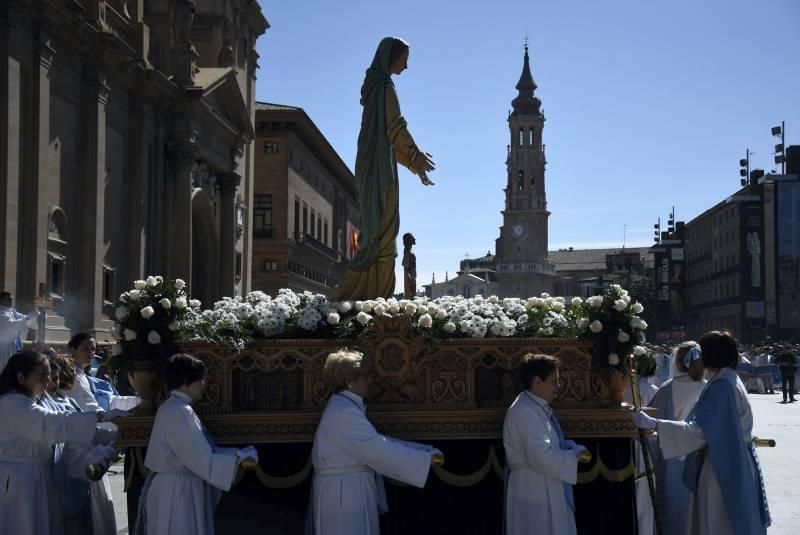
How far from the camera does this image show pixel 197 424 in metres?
7.08

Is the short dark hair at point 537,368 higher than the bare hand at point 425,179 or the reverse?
the reverse

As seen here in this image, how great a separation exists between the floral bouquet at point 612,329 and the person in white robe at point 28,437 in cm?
419

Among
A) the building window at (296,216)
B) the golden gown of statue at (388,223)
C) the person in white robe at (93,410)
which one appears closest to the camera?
the person in white robe at (93,410)

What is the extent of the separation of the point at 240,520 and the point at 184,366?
2033 mm

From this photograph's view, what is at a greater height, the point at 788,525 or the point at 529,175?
the point at 529,175

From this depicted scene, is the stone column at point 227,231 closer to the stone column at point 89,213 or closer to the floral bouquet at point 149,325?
the stone column at point 89,213

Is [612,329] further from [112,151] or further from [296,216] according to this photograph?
[296,216]

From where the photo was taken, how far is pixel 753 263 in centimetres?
7800

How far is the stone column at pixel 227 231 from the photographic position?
1805 inches

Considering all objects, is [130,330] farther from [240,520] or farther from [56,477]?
[240,520]

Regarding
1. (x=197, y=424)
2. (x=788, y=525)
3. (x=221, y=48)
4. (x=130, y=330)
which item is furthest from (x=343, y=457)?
(x=221, y=48)

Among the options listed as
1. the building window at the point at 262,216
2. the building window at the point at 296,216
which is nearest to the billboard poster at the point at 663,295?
the building window at the point at 296,216

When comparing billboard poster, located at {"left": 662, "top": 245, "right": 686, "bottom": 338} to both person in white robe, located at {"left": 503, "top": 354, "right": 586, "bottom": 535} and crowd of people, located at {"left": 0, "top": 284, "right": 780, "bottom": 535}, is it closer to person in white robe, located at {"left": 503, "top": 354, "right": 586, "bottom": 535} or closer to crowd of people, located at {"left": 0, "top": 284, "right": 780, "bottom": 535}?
crowd of people, located at {"left": 0, "top": 284, "right": 780, "bottom": 535}

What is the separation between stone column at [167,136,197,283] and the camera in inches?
1494
